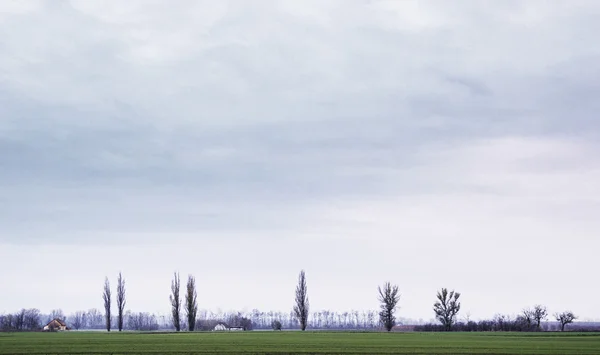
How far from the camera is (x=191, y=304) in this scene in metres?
143

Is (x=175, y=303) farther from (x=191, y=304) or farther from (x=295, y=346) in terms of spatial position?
(x=295, y=346)

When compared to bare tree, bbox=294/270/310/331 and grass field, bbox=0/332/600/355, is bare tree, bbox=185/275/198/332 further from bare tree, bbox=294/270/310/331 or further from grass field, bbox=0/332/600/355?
grass field, bbox=0/332/600/355

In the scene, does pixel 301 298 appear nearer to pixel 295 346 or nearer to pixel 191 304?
pixel 191 304

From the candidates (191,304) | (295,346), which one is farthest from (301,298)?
(295,346)

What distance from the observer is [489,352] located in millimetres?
51719

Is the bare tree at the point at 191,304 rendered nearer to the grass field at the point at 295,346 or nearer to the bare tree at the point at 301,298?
the bare tree at the point at 301,298

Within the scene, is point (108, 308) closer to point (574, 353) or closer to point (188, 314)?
point (188, 314)

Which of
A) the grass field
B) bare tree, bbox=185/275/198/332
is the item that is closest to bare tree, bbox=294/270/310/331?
bare tree, bbox=185/275/198/332

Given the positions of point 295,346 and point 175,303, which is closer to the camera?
point 295,346

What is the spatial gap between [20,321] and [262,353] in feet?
520

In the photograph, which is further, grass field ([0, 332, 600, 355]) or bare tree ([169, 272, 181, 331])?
bare tree ([169, 272, 181, 331])

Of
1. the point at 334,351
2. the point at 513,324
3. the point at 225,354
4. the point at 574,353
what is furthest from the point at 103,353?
the point at 513,324

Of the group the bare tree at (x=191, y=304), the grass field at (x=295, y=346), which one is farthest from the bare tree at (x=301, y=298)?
the grass field at (x=295, y=346)

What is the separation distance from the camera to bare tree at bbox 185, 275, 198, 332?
141 m
